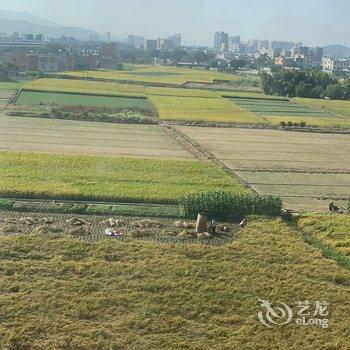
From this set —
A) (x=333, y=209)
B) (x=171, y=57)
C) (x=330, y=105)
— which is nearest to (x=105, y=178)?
(x=333, y=209)

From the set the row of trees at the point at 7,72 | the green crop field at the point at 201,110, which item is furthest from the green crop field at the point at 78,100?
the row of trees at the point at 7,72

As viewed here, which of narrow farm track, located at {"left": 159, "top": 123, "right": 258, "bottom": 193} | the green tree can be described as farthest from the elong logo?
the green tree

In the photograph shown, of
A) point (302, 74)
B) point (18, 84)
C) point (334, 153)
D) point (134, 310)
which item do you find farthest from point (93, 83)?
point (134, 310)

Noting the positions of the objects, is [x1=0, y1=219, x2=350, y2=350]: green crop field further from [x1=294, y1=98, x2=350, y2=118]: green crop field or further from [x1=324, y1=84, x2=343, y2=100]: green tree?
[x1=324, y1=84, x2=343, y2=100]: green tree

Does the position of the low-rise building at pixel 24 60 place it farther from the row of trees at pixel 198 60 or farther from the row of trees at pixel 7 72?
the row of trees at pixel 198 60

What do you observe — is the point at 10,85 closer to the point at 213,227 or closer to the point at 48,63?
the point at 48,63

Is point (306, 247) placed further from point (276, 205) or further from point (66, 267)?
point (66, 267)
